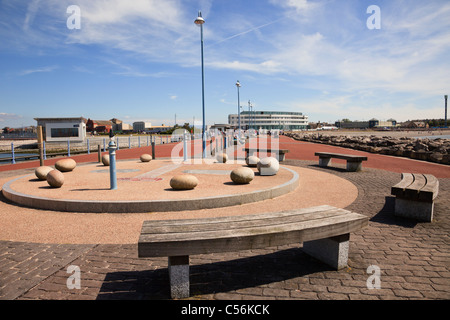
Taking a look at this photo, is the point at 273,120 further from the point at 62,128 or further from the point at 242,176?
the point at 242,176

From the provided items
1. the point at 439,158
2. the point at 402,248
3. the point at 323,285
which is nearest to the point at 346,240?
the point at 323,285

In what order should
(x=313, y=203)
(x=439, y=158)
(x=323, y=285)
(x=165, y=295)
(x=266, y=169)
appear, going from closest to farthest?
(x=165, y=295)
(x=323, y=285)
(x=313, y=203)
(x=266, y=169)
(x=439, y=158)

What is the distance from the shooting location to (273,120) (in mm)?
A: 153500

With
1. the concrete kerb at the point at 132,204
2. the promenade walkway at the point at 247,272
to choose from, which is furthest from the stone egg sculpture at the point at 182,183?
the promenade walkway at the point at 247,272

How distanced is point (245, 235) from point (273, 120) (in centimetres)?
15476

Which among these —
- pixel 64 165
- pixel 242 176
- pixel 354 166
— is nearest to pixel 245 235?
pixel 242 176

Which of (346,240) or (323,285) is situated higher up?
(346,240)

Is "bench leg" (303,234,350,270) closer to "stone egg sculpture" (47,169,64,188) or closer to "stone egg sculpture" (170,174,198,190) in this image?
"stone egg sculpture" (170,174,198,190)

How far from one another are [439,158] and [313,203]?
11.4 m

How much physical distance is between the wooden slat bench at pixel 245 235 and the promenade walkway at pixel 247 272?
232 mm
